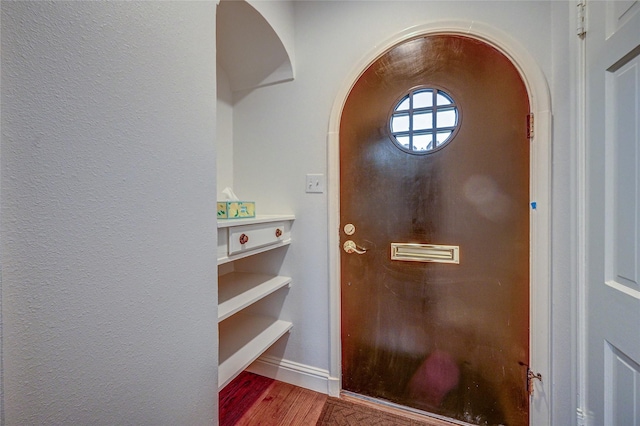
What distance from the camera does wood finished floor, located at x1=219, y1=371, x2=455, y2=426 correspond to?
4.24ft

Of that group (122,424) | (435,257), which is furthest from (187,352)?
(435,257)

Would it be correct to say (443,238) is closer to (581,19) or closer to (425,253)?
(425,253)

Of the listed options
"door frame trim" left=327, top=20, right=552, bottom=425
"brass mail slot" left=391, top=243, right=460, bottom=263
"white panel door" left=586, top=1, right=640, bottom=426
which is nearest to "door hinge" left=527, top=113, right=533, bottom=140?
"door frame trim" left=327, top=20, right=552, bottom=425

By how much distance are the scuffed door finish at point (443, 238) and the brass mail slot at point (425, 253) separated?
1.0 inches

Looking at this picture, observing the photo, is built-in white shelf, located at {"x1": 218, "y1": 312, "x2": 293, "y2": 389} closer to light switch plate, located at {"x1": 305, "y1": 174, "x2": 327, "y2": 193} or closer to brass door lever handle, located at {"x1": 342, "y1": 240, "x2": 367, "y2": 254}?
brass door lever handle, located at {"x1": 342, "y1": 240, "x2": 367, "y2": 254}

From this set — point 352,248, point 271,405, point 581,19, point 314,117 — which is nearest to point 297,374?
point 271,405

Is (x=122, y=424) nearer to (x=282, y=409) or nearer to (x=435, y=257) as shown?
(x=282, y=409)

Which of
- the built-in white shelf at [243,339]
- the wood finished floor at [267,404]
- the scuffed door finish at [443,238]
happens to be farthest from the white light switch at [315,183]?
the wood finished floor at [267,404]

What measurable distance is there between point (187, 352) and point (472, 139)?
4.92ft

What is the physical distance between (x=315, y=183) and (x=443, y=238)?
2.46 feet

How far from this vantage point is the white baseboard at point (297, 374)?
1.47 meters

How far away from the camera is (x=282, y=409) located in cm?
137

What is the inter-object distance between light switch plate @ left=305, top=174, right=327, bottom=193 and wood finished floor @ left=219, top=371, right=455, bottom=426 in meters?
1.21

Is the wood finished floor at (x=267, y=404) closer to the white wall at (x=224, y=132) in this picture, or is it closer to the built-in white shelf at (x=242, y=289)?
the built-in white shelf at (x=242, y=289)
